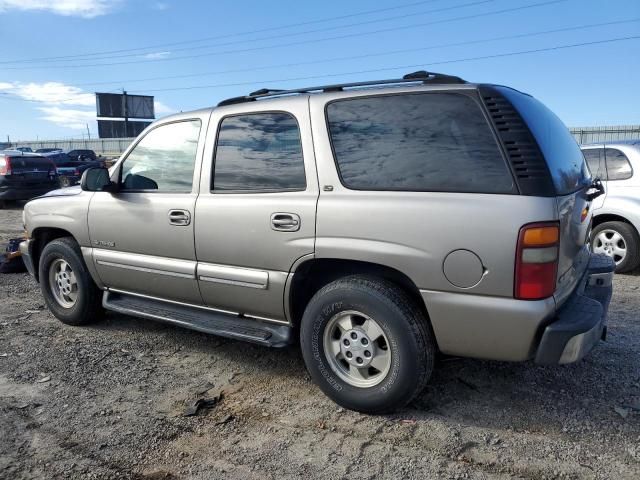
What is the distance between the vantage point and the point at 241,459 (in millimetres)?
2807

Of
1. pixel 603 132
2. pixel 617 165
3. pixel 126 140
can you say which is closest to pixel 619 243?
pixel 617 165

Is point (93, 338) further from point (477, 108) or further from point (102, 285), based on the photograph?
point (477, 108)

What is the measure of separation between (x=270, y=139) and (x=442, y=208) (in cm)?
135

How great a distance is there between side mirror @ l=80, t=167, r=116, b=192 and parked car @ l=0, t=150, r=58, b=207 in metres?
10.8

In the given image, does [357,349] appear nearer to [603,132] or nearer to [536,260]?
[536,260]

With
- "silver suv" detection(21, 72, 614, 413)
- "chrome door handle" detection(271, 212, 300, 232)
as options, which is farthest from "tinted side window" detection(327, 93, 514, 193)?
"chrome door handle" detection(271, 212, 300, 232)

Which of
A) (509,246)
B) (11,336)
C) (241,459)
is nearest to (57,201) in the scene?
(11,336)

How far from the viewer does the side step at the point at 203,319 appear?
354 centimetres

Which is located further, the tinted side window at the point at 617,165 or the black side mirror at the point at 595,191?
the tinted side window at the point at 617,165

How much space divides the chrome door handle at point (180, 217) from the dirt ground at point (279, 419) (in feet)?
3.59

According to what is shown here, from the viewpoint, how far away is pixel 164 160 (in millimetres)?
4145

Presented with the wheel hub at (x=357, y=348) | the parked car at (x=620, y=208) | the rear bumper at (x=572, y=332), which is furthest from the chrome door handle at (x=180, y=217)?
the parked car at (x=620, y=208)

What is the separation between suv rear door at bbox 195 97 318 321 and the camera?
11.0 ft

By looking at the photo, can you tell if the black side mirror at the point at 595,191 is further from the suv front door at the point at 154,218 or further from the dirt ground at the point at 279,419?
the suv front door at the point at 154,218
